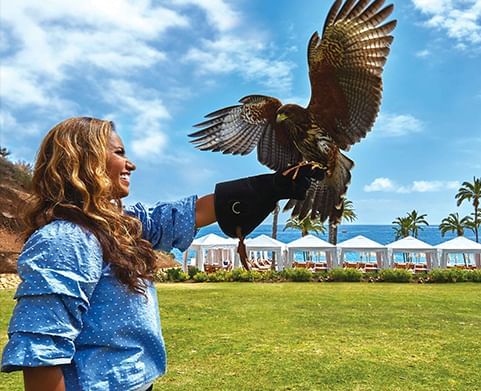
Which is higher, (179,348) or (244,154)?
(244,154)

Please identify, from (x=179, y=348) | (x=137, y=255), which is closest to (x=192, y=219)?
(x=137, y=255)

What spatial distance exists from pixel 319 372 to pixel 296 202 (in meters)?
4.31

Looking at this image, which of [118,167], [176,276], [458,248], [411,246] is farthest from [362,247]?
[118,167]

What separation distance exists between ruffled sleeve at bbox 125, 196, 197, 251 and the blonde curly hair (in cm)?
38

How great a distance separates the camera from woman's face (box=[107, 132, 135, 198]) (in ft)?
5.46

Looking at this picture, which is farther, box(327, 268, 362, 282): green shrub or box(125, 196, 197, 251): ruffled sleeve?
box(327, 268, 362, 282): green shrub

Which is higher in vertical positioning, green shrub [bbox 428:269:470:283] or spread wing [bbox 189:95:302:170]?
spread wing [bbox 189:95:302:170]

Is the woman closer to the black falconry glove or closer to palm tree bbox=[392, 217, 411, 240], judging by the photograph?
the black falconry glove

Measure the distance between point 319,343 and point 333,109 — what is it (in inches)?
231

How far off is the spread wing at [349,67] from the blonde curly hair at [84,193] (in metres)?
1.23

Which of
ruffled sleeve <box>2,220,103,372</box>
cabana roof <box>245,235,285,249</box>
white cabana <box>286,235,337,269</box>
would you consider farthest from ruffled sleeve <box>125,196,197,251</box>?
white cabana <box>286,235,337,269</box>

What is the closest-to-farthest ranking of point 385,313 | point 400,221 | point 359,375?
point 359,375, point 385,313, point 400,221

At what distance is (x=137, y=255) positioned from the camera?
157 cm

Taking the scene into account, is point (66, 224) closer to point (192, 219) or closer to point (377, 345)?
point (192, 219)
